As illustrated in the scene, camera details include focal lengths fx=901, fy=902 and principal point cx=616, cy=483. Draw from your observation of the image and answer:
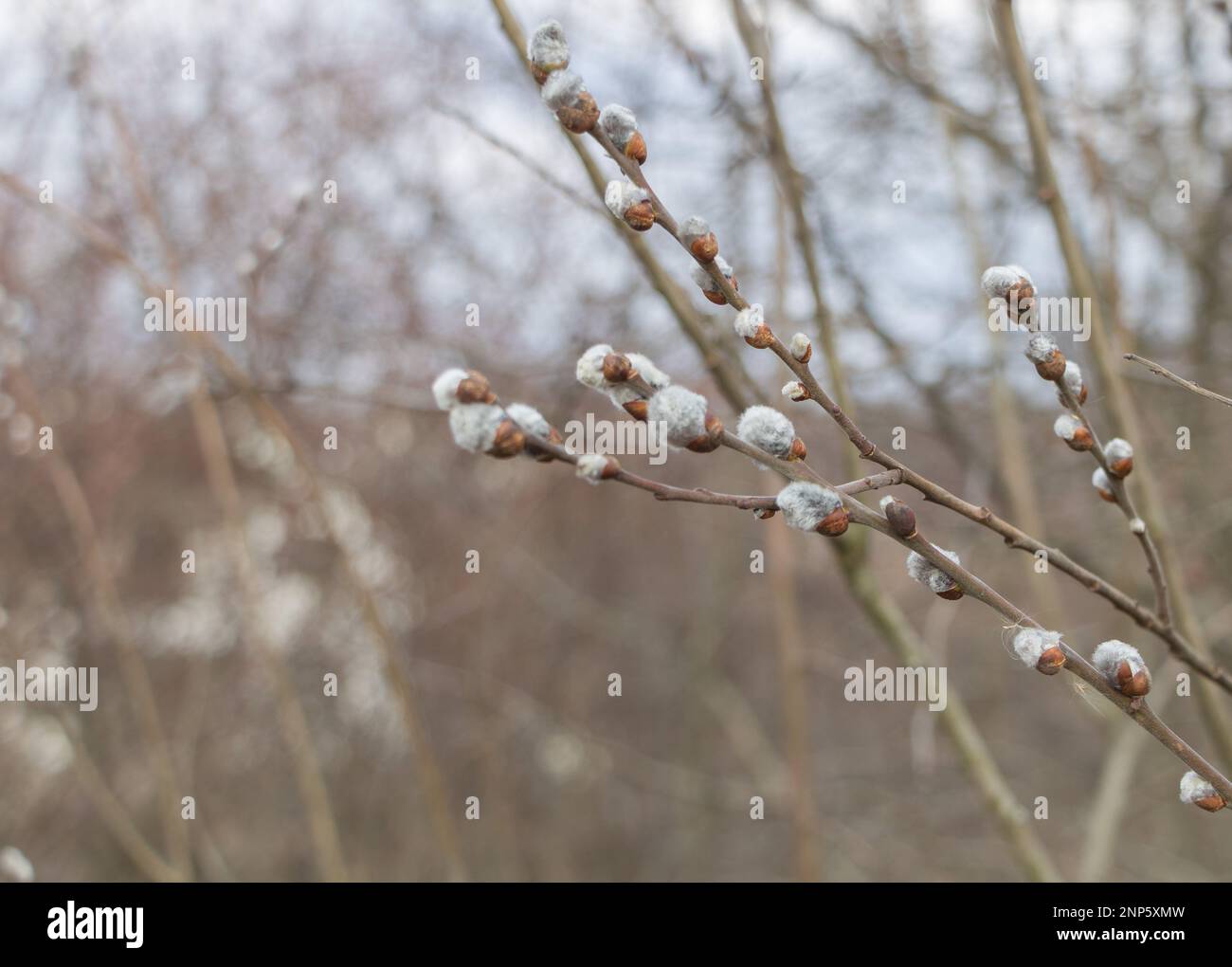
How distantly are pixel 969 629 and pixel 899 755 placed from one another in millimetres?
921

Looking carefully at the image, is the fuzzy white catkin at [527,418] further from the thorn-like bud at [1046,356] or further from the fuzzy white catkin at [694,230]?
the thorn-like bud at [1046,356]

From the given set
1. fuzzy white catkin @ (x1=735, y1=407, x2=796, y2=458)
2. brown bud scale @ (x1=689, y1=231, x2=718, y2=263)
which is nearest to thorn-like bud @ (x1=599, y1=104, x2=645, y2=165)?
brown bud scale @ (x1=689, y1=231, x2=718, y2=263)

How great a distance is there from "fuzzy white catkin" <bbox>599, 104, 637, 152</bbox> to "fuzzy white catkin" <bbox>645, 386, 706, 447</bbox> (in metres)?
0.21

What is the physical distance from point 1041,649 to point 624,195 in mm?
432

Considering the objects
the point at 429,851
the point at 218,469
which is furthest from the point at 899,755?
the point at 218,469

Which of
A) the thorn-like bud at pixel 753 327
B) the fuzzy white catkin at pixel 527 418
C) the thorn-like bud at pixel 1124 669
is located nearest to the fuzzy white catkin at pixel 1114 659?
the thorn-like bud at pixel 1124 669

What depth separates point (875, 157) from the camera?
8.83 ft

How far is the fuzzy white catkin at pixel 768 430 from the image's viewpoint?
0.61 meters

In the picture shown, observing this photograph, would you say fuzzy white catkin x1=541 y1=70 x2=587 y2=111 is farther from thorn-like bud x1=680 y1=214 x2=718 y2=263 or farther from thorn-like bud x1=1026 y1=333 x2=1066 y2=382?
thorn-like bud x1=1026 y1=333 x2=1066 y2=382

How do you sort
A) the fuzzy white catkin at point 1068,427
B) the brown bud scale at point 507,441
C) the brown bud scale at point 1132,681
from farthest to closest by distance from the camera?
the fuzzy white catkin at point 1068,427 → the brown bud scale at point 1132,681 → the brown bud scale at point 507,441

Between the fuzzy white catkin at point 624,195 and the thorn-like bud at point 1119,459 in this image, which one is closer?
the fuzzy white catkin at point 624,195

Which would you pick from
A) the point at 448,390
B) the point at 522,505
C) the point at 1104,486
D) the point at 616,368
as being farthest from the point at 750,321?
the point at 522,505

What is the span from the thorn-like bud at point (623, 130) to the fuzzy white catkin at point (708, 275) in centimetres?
10
